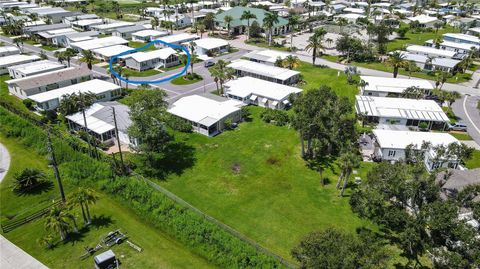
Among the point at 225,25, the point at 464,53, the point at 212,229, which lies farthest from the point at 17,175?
the point at 464,53

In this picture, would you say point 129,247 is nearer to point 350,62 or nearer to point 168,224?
point 168,224

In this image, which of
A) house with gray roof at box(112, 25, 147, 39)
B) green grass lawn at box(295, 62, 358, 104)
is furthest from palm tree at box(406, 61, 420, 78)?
house with gray roof at box(112, 25, 147, 39)

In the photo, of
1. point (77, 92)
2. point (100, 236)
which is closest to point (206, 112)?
point (77, 92)

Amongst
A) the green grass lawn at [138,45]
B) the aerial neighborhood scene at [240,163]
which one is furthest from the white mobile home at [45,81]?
the green grass lawn at [138,45]

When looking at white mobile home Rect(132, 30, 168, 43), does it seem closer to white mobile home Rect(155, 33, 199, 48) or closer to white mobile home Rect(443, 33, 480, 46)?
white mobile home Rect(155, 33, 199, 48)

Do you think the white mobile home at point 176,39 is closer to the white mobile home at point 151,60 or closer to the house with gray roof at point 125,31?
the white mobile home at point 151,60

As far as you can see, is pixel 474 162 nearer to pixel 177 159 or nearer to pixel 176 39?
pixel 177 159
